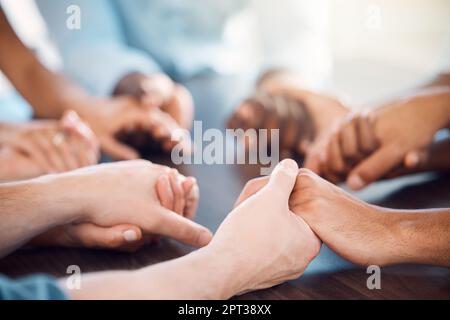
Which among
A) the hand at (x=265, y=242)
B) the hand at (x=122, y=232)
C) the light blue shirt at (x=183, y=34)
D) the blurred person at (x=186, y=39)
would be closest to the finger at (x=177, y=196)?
the hand at (x=122, y=232)

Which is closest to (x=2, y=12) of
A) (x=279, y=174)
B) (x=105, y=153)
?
(x=105, y=153)

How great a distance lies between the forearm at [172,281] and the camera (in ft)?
1.71

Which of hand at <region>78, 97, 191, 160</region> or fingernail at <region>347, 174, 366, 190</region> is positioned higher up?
hand at <region>78, 97, 191, 160</region>

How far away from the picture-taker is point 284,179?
65cm

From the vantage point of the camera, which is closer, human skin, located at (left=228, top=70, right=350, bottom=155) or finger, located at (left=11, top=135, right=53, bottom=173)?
finger, located at (left=11, top=135, right=53, bottom=173)

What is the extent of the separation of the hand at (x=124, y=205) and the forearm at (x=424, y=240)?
0.24 metres

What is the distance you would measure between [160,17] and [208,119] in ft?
1.96

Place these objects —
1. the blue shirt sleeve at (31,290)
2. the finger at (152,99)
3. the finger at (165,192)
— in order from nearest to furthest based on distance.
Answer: the blue shirt sleeve at (31,290)
the finger at (165,192)
the finger at (152,99)

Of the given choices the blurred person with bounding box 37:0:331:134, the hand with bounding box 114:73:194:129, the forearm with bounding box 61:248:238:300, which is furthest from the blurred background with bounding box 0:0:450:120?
the forearm with bounding box 61:248:238:300

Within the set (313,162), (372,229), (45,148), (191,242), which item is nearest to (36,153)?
(45,148)

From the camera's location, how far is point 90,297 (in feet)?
1.67

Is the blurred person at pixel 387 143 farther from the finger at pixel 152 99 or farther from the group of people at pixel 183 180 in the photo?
the finger at pixel 152 99

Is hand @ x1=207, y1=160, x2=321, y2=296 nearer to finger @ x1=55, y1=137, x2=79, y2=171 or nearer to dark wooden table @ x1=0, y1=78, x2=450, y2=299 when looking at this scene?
dark wooden table @ x1=0, y1=78, x2=450, y2=299

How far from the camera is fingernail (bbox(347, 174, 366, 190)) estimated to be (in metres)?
0.84
